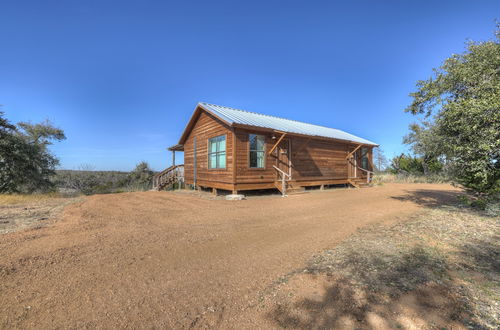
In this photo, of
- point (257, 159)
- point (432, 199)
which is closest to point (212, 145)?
point (257, 159)

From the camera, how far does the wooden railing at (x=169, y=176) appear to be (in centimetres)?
1655

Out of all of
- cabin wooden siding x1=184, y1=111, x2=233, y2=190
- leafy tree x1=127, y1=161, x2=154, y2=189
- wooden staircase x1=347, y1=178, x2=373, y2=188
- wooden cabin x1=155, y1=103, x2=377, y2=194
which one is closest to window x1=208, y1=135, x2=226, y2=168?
wooden cabin x1=155, y1=103, x2=377, y2=194

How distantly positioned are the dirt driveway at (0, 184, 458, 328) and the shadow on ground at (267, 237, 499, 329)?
430 mm

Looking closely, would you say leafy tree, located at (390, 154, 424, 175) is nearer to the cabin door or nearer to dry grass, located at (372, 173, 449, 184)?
dry grass, located at (372, 173, 449, 184)

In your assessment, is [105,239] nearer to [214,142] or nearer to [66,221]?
[66,221]

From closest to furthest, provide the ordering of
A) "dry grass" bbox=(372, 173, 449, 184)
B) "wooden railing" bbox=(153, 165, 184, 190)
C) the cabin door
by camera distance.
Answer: the cabin door → "wooden railing" bbox=(153, 165, 184, 190) → "dry grass" bbox=(372, 173, 449, 184)

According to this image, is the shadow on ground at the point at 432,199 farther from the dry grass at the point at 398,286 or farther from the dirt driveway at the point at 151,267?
the dry grass at the point at 398,286

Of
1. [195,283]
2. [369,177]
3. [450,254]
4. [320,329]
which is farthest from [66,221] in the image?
[369,177]

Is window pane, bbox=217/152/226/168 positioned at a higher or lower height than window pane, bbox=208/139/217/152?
lower

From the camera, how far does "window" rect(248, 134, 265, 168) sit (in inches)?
424

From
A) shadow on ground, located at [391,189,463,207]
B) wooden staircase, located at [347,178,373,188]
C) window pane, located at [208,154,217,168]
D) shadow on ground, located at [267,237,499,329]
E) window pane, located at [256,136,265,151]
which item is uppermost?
window pane, located at [256,136,265,151]

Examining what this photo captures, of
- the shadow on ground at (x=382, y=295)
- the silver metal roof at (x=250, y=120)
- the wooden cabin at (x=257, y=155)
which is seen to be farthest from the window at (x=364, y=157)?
the shadow on ground at (x=382, y=295)

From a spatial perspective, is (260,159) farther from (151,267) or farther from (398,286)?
(398,286)

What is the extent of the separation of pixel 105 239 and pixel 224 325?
3.21m
